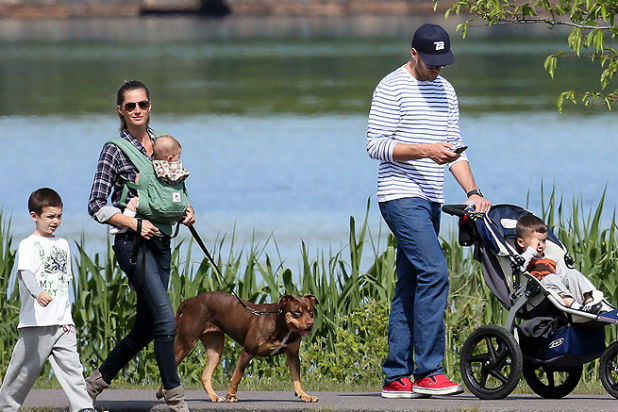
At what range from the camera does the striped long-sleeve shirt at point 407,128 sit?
6988 mm

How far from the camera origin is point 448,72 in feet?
161

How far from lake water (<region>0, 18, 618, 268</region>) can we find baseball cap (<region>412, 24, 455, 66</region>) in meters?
3.38

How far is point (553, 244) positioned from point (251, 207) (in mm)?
12364

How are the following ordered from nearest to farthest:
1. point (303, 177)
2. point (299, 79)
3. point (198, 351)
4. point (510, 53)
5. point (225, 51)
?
1. point (198, 351)
2. point (303, 177)
3. point (299, 79)
4. point (510, 53)
5. point (225, 51)

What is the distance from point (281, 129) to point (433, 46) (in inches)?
960

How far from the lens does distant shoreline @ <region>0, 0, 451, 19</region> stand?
343 feet

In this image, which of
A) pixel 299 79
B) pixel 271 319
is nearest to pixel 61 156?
pixel 271 319

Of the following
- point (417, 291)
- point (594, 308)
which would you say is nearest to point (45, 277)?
point (417, 291)

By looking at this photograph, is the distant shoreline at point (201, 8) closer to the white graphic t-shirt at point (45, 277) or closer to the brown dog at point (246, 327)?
the brown dog at point (246, 327)

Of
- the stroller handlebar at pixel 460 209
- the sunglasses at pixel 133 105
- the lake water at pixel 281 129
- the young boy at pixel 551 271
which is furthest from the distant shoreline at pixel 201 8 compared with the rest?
the sunglasses at pixel 133 105

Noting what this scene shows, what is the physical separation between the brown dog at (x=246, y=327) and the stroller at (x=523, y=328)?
96 cm

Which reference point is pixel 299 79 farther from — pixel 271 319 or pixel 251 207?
pixel 271 319

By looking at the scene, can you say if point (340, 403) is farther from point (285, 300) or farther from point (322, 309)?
point (322, 309)

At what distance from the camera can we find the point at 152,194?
639cm
